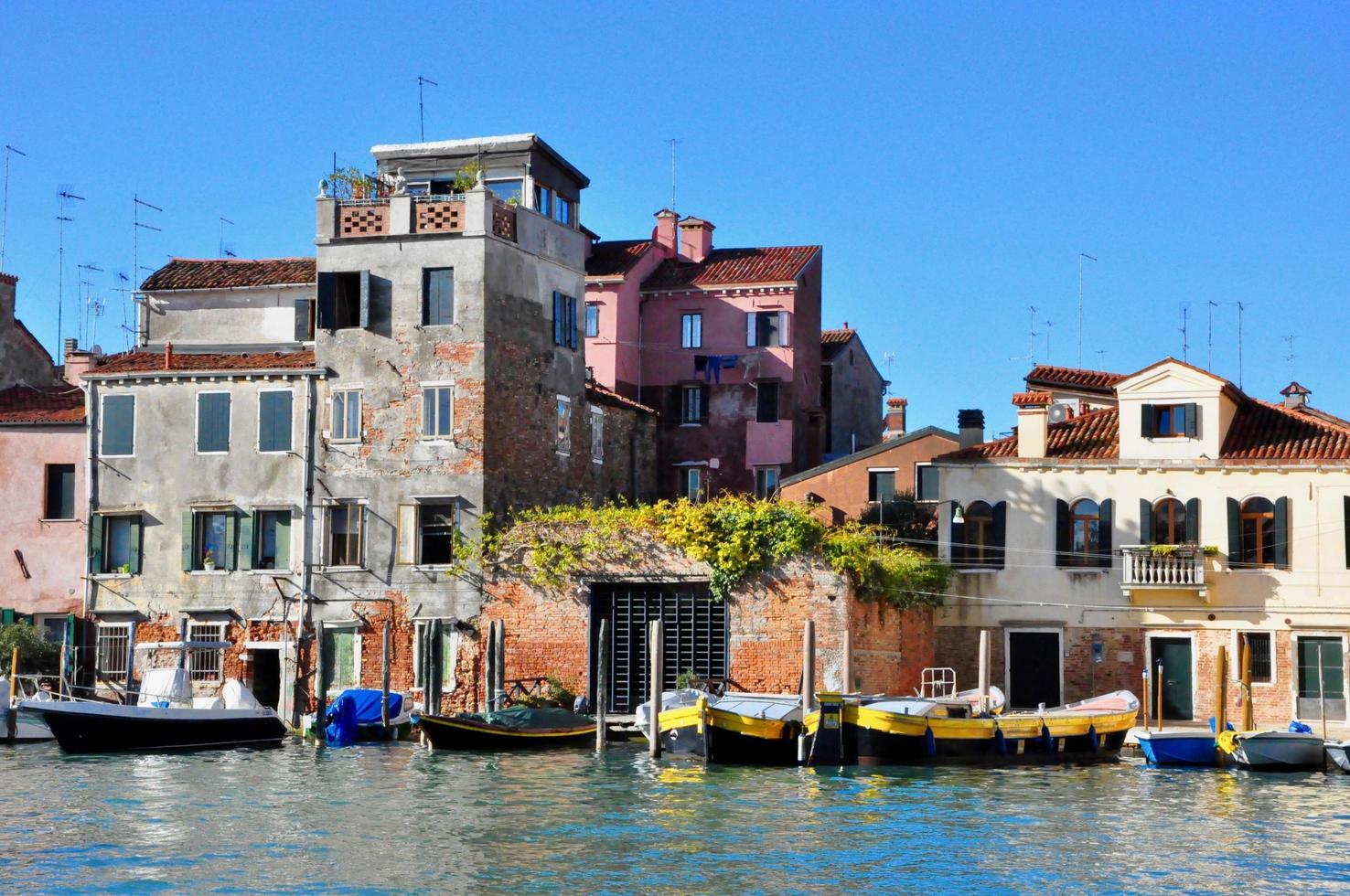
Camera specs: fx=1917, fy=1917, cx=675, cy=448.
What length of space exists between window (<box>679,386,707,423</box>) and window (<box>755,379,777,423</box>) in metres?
1.41

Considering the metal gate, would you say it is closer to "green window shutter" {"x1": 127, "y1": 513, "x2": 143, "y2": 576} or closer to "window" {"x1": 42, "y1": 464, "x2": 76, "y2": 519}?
"green window shutter" {"x1": 127, "y1": 513, "x2": 143, "y2": 576}

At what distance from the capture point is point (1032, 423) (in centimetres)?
4162

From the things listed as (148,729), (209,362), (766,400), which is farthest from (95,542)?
(766,400)

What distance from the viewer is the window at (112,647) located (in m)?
42.7

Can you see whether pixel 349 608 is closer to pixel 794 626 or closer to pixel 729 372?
pixel 794 626

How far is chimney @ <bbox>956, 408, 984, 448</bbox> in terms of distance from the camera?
44.7m

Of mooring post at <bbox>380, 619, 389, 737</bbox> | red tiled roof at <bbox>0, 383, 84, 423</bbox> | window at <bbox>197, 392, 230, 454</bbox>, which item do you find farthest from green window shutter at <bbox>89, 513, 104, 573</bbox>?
mooring post at <bbox>380, 619, 389, 737</bbox>

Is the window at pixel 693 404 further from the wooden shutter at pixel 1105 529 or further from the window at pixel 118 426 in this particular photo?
the window at pixel 118 426

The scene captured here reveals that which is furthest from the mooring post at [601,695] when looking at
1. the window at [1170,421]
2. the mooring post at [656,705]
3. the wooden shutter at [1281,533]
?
the wooden shutter at [1281,533]

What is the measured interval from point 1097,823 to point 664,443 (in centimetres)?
2573

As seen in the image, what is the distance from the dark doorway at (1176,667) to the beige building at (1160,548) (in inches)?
1.1

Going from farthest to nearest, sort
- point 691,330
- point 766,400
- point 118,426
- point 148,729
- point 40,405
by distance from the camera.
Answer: point 691,330 → point 766,400 → point 40,405 → point 118,426 → point 148,729

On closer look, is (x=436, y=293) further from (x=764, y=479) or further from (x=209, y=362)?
(x=764, y=479)

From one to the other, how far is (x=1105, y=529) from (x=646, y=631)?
33.2 ft
